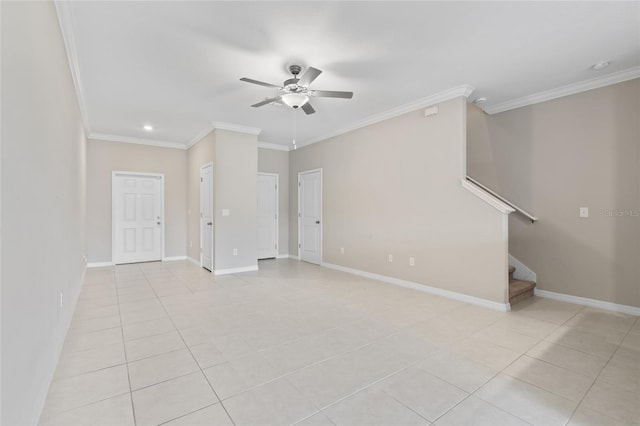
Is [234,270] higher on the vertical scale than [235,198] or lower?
lower

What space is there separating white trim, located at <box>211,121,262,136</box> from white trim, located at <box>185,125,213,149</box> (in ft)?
0.82

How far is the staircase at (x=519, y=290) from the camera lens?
375 cm

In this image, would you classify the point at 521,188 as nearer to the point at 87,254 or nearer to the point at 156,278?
the point at 156,278

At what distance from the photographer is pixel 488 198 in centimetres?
360

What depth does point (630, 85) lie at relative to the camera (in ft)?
11.2

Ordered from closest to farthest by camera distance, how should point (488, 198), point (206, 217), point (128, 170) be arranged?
point (488, 198) < point (206, 217) < point (128, 170)

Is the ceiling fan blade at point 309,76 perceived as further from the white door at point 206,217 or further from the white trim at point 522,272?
the white trim at point 522,272

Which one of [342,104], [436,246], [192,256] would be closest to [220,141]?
[342,104]

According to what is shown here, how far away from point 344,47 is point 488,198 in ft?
7.79

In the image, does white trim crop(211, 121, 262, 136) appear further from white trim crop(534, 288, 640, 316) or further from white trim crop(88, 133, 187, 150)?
white trim crop(534, 288, 640, 316)

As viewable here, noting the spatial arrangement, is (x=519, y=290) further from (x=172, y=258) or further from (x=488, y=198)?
(x=172, y=258)

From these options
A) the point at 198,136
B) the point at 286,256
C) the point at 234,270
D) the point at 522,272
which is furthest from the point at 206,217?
the point at 522,272

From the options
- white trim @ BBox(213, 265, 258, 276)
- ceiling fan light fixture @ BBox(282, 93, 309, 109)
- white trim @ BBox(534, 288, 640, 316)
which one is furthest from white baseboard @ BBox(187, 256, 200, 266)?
white trim @ BBox(534, 288, 640, 316)

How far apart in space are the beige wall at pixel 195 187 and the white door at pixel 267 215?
131 cm
